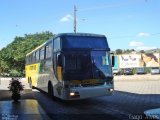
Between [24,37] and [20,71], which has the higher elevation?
[24,37]

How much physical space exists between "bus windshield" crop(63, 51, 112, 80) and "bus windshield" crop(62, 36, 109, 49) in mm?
395

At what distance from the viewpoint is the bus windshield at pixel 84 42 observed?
1612 cm

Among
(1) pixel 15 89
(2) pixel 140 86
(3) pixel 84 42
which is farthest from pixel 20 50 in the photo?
(3) pixel 84 42

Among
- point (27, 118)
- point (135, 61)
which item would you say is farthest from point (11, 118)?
point (135, 61)

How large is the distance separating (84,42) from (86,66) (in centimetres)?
124

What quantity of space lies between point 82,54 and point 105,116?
15.3ft

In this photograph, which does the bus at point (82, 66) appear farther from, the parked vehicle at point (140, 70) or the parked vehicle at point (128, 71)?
the parked vehicle at point (140, 70)

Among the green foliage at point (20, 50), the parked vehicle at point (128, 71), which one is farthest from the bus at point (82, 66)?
the parked vehicle at point (128, 71)

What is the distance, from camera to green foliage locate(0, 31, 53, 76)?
253 feet

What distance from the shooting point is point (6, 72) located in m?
93.4

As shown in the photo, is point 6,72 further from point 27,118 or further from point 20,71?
→ point 27,118

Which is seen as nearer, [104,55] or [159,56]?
[104,55]

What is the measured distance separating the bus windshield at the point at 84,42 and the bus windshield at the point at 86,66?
15.5 inches

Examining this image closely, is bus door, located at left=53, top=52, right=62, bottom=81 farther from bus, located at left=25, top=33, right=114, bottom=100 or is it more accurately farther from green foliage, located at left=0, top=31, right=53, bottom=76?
green foliage, located at left=0, top=31, right=53, bottom=76
